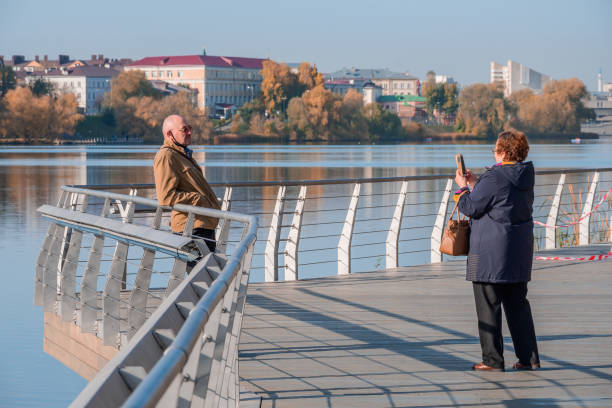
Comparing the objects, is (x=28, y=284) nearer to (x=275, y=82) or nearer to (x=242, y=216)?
(x=242, y=216)

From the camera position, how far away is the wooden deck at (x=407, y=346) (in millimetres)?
4961

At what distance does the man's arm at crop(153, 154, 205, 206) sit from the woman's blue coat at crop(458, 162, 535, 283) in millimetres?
1765

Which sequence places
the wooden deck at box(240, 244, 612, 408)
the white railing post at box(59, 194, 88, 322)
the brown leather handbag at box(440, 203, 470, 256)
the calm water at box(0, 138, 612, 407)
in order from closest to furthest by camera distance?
the wooden deck at box(240, 244, 612, 408), the brown leather handbag at box(440, 203, 470, 256), the white railing post at box(59, 194, 88, 322), the calm water at box(0, 138, 612, 407)

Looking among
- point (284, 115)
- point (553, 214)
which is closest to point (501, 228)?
point (553, 214)

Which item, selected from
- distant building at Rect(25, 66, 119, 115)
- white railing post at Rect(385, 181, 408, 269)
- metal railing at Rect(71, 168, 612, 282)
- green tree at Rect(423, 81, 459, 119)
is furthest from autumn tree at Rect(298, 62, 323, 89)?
white railing post at Rect(385, 181, 408, 269)

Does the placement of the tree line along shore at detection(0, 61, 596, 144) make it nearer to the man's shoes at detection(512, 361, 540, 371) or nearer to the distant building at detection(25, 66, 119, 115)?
the distant building at detection(25, 66, 119, 115)

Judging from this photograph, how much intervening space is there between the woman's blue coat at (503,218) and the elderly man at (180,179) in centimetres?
172

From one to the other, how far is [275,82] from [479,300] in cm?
15464

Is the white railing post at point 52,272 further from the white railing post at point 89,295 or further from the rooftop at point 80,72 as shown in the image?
the rooftop at point 80,72

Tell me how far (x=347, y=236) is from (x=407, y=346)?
4.30 metres

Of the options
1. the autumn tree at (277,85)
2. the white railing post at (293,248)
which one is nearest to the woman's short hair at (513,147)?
the white railing post at (293,248)

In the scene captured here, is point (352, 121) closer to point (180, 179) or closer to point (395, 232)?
point (395, 232)

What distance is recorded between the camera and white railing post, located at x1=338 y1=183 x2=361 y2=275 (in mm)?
10375

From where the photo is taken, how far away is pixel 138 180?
53875mm
